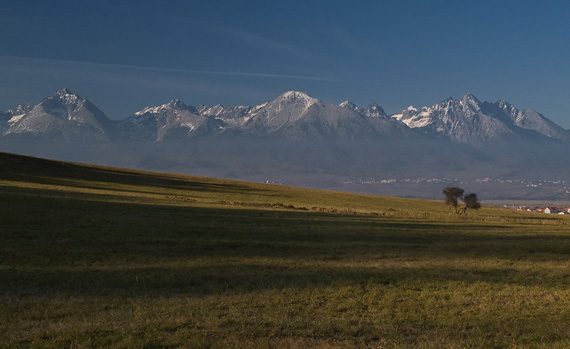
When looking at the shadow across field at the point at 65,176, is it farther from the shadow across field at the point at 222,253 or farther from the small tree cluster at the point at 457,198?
the small tree cluster at the point at 457,198

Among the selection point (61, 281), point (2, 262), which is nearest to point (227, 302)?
point (61, 281)

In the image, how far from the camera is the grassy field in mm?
13336

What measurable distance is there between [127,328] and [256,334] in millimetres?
3235

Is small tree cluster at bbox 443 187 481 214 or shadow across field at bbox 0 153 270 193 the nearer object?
shadow across field at bbox 0 153 270 193

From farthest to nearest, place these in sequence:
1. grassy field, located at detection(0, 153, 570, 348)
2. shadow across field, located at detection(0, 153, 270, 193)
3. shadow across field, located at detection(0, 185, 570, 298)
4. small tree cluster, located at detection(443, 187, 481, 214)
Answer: small tree cluster, located at detection(443, 187, 481, 214) → shadow across field, located at detection(0, 153, 270, 193) → shadow across field, located at detection(0, 185, 570, 298) → grassy field, located at detection(0, 153, 570, 348)

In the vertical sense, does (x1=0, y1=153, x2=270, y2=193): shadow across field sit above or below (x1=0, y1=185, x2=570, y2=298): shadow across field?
above

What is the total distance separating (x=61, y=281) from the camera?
2038cm

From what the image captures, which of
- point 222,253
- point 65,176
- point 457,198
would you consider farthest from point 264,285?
point 65,176

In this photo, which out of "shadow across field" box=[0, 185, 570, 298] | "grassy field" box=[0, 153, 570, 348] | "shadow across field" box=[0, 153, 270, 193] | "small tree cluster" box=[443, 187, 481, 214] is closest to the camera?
"grassy field" box=[0, 153, 570, 348]

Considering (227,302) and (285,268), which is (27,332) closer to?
(227,302)

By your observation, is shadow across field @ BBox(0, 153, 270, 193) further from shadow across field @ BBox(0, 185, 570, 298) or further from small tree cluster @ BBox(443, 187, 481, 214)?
small tree cluster @ BBox(443, 187, 481, 214)

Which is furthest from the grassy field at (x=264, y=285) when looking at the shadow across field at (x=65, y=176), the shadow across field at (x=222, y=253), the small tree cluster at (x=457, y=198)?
the small tree cluster at (x=457, y=198)

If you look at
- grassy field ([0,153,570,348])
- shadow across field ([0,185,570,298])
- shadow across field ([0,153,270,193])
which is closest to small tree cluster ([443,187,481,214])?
shadow across field ([0,185,570,298])

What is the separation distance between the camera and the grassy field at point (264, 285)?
13.3m
